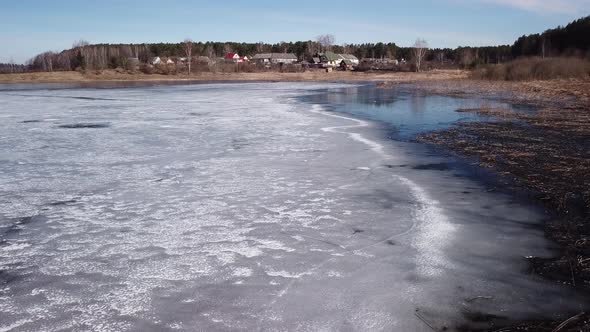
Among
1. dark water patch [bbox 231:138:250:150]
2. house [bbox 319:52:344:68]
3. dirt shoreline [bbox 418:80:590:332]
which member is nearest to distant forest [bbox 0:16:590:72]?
house [bbox 319:52:344:68]

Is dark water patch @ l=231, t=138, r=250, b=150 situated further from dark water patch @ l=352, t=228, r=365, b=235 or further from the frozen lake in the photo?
dark water patch @ l=352, t=228, r=365, b=235

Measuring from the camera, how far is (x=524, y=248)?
363 cm

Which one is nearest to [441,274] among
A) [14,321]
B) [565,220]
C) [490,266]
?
[490,266]

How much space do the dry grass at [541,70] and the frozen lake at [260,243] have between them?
90.6ft

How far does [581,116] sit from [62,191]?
12.4 m

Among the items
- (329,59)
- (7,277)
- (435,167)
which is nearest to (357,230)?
(7,277)

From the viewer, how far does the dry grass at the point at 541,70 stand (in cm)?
2942

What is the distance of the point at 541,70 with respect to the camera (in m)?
30.8

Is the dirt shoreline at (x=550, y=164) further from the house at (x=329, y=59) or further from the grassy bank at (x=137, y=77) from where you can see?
the house at (x=329, y=59)

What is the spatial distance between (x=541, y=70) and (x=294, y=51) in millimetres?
102842

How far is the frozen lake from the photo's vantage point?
278 centimetres

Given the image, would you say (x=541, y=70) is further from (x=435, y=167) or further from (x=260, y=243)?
(x=260, y=243)

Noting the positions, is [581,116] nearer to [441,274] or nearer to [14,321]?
[441,274]

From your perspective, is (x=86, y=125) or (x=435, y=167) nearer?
(x=435, y=167)
